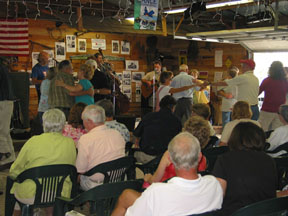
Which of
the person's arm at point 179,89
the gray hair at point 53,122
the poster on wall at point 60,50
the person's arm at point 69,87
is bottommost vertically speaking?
the gray hair at point 53,122

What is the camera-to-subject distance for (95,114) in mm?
3465

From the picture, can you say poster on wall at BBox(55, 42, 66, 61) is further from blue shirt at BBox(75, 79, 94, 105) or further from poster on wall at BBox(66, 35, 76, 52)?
blue shirt at BBox(75, 79, 94, 105)

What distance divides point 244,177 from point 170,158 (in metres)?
0.53

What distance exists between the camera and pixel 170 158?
222cm

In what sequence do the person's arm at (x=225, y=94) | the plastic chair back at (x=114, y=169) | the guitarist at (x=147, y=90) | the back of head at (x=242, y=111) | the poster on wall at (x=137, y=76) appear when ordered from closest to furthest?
the plastic chair back at (x=114, y=169)
the back of head at (x=242, y=111)
the person's arm at (x=225, y=94)
the guitarist at (x=147, y=90)
the poster on wall at (x=137, y=76)

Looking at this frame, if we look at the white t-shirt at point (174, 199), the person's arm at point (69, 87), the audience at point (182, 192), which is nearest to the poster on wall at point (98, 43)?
the person's arm at point (69, 87)

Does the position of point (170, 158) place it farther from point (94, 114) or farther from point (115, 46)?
point (115, 46)

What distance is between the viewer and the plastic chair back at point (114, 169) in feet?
10.3

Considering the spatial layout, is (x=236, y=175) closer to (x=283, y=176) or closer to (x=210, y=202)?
(x=210, y=202)

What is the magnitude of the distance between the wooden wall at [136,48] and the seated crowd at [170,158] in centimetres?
553

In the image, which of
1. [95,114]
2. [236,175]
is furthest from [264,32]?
[236,175]

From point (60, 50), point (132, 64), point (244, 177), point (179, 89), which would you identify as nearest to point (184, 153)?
point (244, 177)

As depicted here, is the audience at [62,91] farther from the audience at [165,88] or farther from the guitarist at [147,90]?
the guitarist at [147,90]

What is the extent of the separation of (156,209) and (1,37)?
7257 mm
